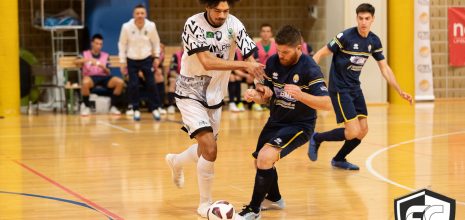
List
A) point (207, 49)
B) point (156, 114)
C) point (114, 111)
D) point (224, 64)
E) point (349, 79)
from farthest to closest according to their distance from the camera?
point (114, 111) < point (156, 114) < point (349, 79) < point (207, 49) < point (224, 64)

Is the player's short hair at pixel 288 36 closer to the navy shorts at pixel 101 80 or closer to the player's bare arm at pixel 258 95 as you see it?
the player's bare arm at pixel 258 95

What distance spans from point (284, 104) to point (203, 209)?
1.11 meters

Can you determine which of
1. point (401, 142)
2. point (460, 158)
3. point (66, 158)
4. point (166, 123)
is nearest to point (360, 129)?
point (460, 158)

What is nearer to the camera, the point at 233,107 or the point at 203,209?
the point at 203,209

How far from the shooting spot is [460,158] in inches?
411

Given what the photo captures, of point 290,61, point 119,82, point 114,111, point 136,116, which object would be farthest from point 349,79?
point 114,111

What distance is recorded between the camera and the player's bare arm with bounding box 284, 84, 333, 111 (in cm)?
663

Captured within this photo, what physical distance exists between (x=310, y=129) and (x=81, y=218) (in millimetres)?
2042

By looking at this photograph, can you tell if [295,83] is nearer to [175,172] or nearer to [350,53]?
[175,172]

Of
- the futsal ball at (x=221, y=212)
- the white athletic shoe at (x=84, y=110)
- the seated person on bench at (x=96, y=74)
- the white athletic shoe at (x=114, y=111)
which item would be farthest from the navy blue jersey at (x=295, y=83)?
the white athletic shoe at (x=114, y=111)

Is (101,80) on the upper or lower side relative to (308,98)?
lower

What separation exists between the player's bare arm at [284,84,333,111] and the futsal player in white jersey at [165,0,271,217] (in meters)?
0.43

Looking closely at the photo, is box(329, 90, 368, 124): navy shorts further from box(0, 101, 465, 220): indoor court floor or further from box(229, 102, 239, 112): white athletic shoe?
box(229, 102, 239, 112): white athletic shoe

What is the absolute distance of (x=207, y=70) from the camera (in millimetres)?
7008
